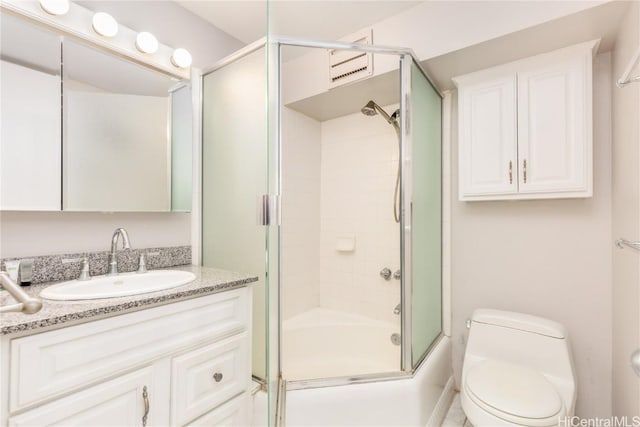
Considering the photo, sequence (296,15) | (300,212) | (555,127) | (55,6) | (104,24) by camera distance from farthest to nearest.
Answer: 1. (300,212)
2. (296,15)
3. (555,127)
4. (104,24)
5. (55,6)

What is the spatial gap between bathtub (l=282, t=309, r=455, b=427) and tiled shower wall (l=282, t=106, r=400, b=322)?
6.7 inches

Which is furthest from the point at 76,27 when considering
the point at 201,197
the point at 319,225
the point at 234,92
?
the point at 319,225

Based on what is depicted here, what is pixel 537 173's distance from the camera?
1612 millimetres

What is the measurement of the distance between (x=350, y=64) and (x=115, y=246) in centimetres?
166

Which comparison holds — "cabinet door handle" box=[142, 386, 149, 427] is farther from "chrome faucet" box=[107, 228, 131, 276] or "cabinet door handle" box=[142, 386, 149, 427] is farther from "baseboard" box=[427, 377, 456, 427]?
"baseboard" box=[427, 377, 456, 427]

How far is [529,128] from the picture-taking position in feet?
5.35

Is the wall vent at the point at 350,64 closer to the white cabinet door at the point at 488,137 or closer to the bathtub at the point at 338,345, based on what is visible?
the white cabinet door at the point at 488,137

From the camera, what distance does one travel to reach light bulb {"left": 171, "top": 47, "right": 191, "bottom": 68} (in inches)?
66.3

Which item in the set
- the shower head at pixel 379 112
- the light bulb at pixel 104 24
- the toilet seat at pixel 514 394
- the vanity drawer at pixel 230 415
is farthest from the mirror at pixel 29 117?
the toilet seat at pixel 514 394

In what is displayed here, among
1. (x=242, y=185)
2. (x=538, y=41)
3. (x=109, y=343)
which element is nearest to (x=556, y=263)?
(x=538, y=41)

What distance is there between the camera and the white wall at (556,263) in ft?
5.28

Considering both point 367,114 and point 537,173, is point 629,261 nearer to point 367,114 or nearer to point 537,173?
point 537,173
